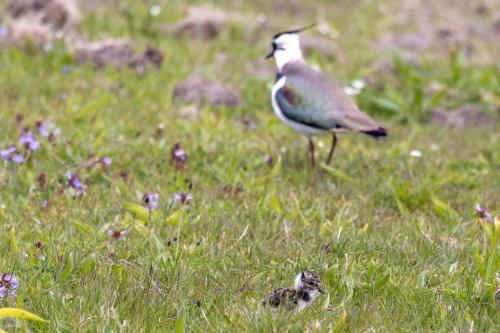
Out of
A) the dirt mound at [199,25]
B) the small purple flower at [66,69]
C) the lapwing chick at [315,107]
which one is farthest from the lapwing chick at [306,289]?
the dirt mound at [199,25]

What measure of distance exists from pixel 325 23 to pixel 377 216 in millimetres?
6447

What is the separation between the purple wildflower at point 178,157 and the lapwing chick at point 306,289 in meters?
2.42

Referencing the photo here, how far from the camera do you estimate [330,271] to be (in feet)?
14.5

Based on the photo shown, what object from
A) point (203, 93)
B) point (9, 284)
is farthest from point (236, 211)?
point (203, 93)

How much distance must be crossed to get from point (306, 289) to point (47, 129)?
3349 millimetres

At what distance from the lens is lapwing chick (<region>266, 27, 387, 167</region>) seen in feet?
21.1

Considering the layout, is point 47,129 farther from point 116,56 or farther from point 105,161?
point 116,56

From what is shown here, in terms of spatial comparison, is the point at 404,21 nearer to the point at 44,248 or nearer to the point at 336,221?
the point at 336,221

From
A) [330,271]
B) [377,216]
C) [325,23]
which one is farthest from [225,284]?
[325,23]

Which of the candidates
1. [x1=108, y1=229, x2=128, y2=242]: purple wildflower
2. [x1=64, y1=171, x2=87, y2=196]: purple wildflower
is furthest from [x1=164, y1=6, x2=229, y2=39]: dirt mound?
[x1=108, y1=229, x2=128, y2=242]: purple wildflower

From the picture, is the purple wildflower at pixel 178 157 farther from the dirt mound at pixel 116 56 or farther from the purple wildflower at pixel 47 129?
the dirt mound at pixel 116 56

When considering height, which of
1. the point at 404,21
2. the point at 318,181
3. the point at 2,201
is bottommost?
the point at 404,21

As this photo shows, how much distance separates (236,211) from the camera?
5480 mm

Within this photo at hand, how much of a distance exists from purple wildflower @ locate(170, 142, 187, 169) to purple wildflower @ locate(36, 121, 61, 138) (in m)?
0.86
